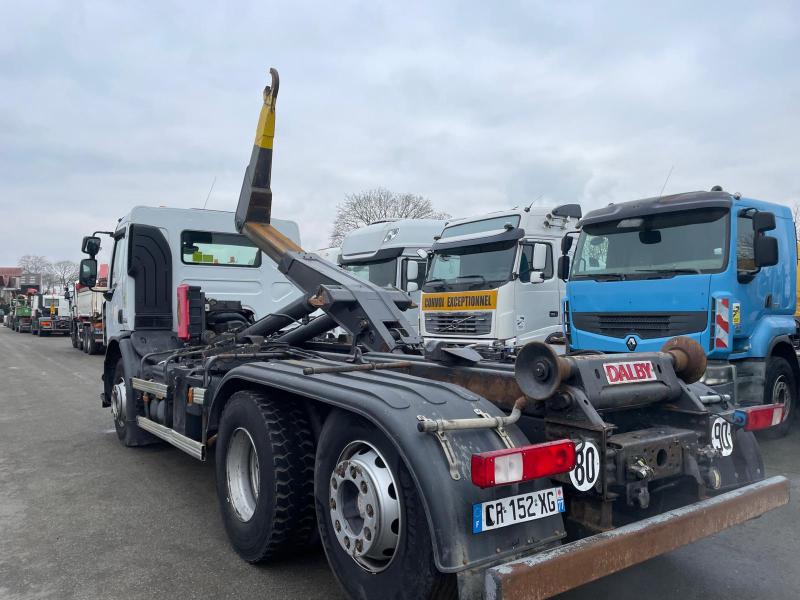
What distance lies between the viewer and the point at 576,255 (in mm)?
7707

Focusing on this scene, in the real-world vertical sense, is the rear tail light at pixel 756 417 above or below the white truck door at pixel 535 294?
below

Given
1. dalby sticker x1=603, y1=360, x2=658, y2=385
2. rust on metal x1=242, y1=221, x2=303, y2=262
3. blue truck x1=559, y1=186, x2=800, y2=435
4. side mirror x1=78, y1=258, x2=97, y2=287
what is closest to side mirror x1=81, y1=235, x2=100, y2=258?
side mirror x1=78, y1=258, x2=97, y2=287

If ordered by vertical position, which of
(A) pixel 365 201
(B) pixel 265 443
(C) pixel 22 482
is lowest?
(C) pixel 22 482

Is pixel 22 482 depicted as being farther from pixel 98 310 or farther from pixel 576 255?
pixel 98 310

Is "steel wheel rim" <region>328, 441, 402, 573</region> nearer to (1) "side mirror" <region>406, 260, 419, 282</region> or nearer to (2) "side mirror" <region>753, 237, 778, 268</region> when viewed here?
(2) "side mirror" <region>753, 237, 778, 268</region>

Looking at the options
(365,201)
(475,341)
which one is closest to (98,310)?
(475,341)

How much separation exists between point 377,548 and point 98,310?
2036 centimetres

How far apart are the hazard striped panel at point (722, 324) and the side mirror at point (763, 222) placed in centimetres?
86

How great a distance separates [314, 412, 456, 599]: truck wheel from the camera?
248 centimetres

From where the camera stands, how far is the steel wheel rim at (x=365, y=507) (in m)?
2.64

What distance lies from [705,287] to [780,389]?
5.86 feet

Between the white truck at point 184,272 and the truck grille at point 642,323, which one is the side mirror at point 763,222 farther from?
the white truck at point 184,272

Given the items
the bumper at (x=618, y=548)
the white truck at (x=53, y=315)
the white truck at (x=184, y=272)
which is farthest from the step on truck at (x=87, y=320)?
the bumper at (x=618, y=548)

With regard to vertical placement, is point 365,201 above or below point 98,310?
above
